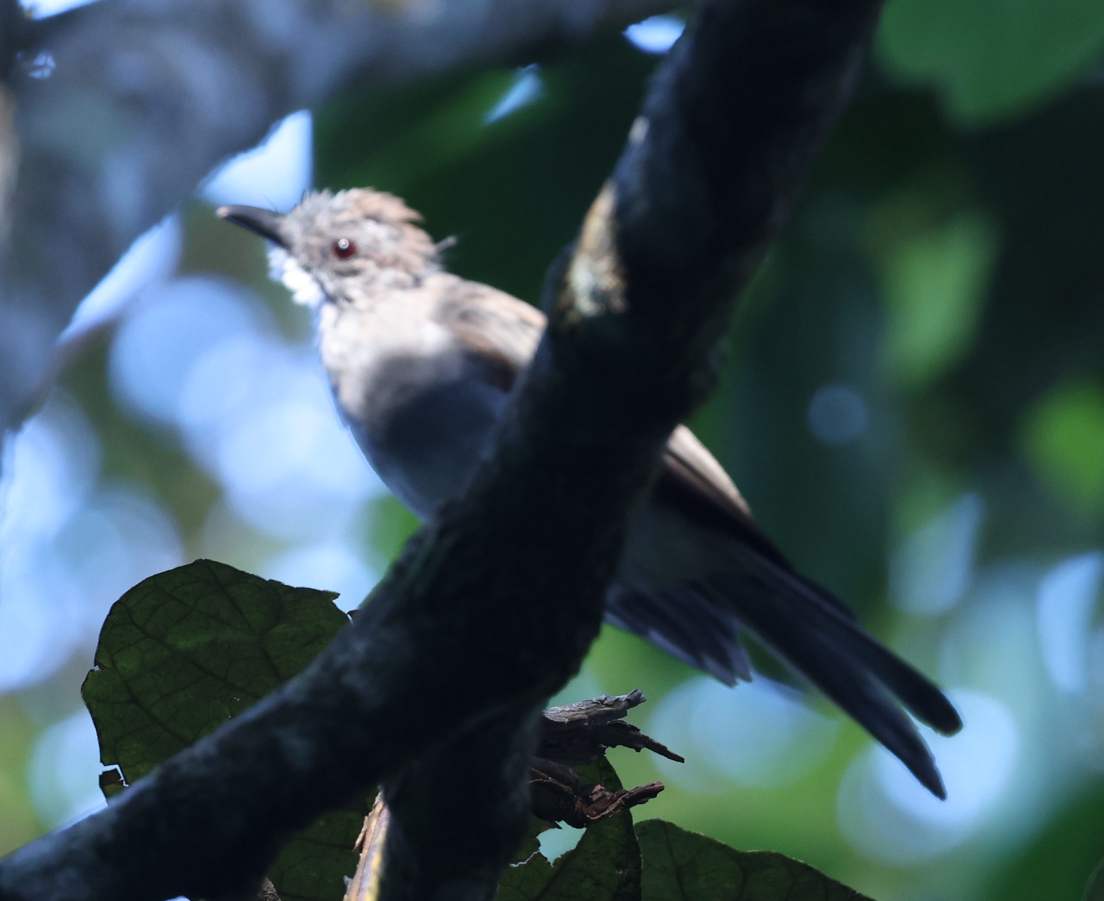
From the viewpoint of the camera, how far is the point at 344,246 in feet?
12.7

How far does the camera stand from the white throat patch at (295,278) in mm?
3838

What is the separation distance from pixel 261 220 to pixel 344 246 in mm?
339

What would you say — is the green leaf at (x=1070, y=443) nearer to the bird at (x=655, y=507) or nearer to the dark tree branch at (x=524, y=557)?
the bird at (x=655, y=507)

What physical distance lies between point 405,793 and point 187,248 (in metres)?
7.62

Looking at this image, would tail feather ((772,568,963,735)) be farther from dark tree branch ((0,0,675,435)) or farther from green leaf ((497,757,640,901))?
dark tree branch ((0,0,675,435))

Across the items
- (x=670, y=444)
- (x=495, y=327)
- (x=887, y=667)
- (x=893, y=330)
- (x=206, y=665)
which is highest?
(x=893, y=330)

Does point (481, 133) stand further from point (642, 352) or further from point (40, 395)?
point (642, 352)

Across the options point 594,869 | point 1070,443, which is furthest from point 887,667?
point 1070,443

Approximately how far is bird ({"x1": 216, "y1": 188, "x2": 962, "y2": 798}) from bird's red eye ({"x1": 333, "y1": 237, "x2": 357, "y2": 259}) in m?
0.17

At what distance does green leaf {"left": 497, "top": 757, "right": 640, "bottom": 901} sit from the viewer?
1.89 metres

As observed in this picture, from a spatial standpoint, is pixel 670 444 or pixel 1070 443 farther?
pixel 1070 443

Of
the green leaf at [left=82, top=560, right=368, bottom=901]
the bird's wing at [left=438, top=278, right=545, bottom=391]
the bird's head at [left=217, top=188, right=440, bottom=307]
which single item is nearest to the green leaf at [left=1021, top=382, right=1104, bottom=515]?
the bird's head at [left=217, top=188, right=440, bottom=307]

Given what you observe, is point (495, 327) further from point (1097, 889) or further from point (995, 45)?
point (995, 45)

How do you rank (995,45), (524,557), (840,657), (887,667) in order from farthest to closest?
1. (995,45)
2. (840,657)
3. (887,667)
4. (524,557)
